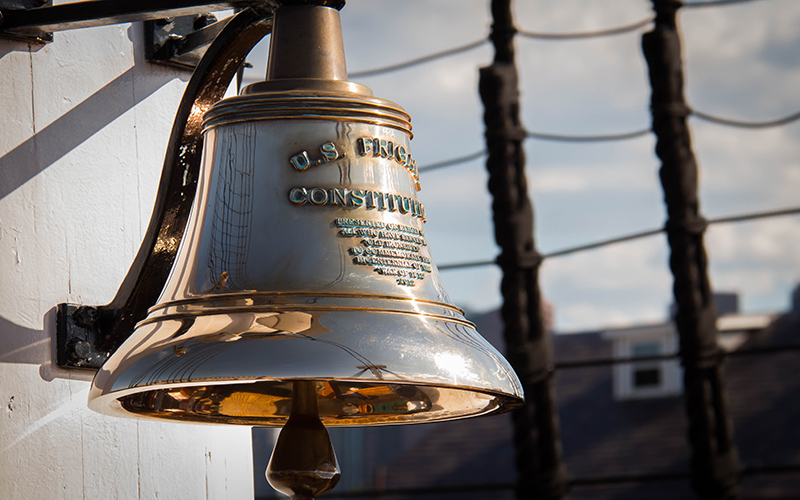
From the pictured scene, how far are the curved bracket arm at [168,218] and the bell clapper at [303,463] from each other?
1.22ft

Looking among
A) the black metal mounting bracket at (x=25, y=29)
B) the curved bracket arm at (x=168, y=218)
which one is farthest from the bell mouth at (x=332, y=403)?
the black metal mounting bracket at (x=25, y=29)

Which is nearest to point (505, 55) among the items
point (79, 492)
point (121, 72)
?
point (121, 72)

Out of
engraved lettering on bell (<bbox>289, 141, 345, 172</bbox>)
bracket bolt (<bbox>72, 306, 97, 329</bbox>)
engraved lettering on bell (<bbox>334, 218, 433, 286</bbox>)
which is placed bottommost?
bracket bolt (<bbox>72, 306, 97, 329</bbox>)

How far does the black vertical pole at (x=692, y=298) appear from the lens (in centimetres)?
511

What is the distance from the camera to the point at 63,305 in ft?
5.77

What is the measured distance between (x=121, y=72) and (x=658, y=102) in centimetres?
368

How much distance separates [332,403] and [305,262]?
0.41 meters

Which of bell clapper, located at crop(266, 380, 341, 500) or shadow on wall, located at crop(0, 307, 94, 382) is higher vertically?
shadow on wall, located at crop(0, 307, 94, 382)

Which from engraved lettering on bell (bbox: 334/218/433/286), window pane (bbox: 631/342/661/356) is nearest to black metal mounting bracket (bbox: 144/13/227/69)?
engraved lettering on bell (bbox: 334/218/433/286)

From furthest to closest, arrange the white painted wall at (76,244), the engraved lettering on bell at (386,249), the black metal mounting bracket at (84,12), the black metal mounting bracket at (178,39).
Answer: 1. the black metal mounting bracket at (178,39)
2. the white painted wall at (76,244)
3. the black metal mounting bracket at (84,12)
4. the engraved lettering on bell at (386,249)

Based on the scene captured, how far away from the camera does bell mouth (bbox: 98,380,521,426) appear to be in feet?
5.28

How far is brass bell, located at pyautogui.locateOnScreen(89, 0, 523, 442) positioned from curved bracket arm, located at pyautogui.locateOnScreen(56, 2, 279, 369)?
156mm

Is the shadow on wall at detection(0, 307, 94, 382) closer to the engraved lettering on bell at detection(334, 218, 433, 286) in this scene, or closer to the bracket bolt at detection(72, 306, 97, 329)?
the bracket bolt at detection(72, 306, 97, 329)

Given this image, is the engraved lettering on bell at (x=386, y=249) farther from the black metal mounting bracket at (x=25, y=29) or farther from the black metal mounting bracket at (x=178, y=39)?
the black metal mounting bracket at (x=178, y=39)
